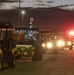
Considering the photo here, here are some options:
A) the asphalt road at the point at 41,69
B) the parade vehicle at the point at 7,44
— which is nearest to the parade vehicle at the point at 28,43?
the asphalt road at the point at 41,69

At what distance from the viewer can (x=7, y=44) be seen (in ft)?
75.7

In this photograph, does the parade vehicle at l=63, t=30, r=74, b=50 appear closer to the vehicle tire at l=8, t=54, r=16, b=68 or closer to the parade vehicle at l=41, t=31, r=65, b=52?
the parade vehicle at l=41, t=31, r=65, b=52

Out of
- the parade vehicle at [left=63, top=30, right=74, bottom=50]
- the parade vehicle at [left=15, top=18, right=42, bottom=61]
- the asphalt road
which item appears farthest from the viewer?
the parade vehicle at [left=63, top=30, right=74, bottom=50]

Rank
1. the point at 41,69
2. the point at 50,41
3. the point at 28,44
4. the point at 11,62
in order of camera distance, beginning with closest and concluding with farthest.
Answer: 1. the point at 41,69
2. the point at 11,62
3. the point at 28,44
4. the point at 50,41

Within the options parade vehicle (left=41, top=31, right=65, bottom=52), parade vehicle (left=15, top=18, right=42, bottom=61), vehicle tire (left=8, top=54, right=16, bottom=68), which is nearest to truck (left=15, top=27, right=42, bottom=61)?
parade vehicle (left=15, top=18, right=42, bottom=61)

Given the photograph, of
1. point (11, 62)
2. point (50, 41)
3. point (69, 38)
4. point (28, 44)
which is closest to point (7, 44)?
point (11, 62)

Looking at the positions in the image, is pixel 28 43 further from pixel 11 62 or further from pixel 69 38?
pixel 69 38

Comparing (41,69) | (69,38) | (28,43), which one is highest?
(69,38)

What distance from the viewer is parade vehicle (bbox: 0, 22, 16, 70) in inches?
895

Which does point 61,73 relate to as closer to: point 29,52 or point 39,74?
point 39,74

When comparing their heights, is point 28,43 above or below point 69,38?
below

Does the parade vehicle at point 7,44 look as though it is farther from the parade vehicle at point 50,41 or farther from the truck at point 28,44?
the parade vehicle at point 50,41

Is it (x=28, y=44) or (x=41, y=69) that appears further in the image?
(x=28, y=44)

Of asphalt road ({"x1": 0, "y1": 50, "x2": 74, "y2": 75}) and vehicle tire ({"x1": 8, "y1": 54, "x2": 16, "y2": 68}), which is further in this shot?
vehicle tire ({"x1": 8, "y1": 54, "x2": 16, "y2": 68})
